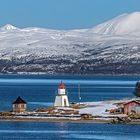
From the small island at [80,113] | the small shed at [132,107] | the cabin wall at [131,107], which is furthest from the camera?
the cabin wall at [131,107]

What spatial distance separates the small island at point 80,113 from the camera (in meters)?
65.8

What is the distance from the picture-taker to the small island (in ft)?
216

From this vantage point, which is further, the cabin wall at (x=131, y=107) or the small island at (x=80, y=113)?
the cabin wall at (x=131, y=107)

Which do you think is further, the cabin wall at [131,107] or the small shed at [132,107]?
the cabin wall at [131,107]

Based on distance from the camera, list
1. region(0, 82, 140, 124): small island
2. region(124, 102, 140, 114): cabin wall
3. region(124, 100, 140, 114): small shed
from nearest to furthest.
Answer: region(0, 82, 140, 124): small island → region(124, 100, 140, 114): small shed → region(124, 102, 140, 114): cabin wall

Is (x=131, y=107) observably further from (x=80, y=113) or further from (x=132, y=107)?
(x=80, y=113)

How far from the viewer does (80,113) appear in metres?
70.8

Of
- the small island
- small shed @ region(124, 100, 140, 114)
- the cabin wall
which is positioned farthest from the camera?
the cabin wall

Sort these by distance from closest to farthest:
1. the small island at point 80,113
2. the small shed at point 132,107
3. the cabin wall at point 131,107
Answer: the small island at point 80,113
the small shed at point 132,107
the cabin wall at point 131,107

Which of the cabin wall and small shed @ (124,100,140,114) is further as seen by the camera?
the cabin wall

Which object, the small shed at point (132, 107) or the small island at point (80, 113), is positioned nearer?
the small island at point (80, 113)

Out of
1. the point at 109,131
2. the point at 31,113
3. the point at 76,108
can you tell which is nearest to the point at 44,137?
the point at 109,131

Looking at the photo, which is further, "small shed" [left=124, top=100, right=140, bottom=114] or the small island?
"small shed" [left=124, top=100, right=140, bottom=114]

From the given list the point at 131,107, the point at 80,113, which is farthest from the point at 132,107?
the point at 80,113
